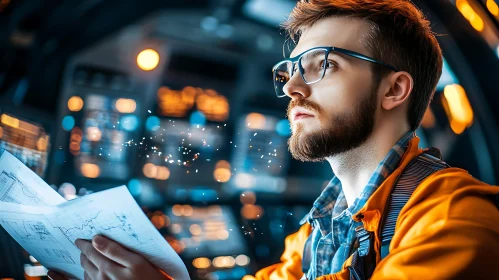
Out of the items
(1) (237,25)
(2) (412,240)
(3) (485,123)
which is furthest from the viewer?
(3) (485,123)

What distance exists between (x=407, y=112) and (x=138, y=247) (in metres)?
0.48

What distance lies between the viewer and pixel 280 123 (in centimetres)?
69

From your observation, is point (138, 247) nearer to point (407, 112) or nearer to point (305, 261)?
point (305, 261)

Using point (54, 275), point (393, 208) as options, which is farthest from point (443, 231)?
point (54, 275)

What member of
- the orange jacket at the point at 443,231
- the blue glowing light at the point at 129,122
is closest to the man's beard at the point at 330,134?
the orange jacket at the point at 443,231

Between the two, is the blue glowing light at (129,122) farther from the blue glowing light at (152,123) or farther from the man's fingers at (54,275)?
the man's fingers at (54,275)

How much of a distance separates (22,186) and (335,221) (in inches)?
18.3

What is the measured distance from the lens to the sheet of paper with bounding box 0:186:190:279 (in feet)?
1.97

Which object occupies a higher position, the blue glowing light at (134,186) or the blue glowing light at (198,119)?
the blue glowing light at (198,119)

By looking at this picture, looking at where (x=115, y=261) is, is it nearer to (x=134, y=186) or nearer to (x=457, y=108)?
(x=134, y=186)

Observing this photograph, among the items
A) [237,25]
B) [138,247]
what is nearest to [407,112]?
[237,25]

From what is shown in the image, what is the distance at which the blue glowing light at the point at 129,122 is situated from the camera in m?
0.59

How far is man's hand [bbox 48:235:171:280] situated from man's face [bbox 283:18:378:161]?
10.5 inches

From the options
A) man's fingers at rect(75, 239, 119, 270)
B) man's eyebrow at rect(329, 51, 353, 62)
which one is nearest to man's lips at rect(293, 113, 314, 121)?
man's eyebrow at rect(329, 51, 353, 62)
